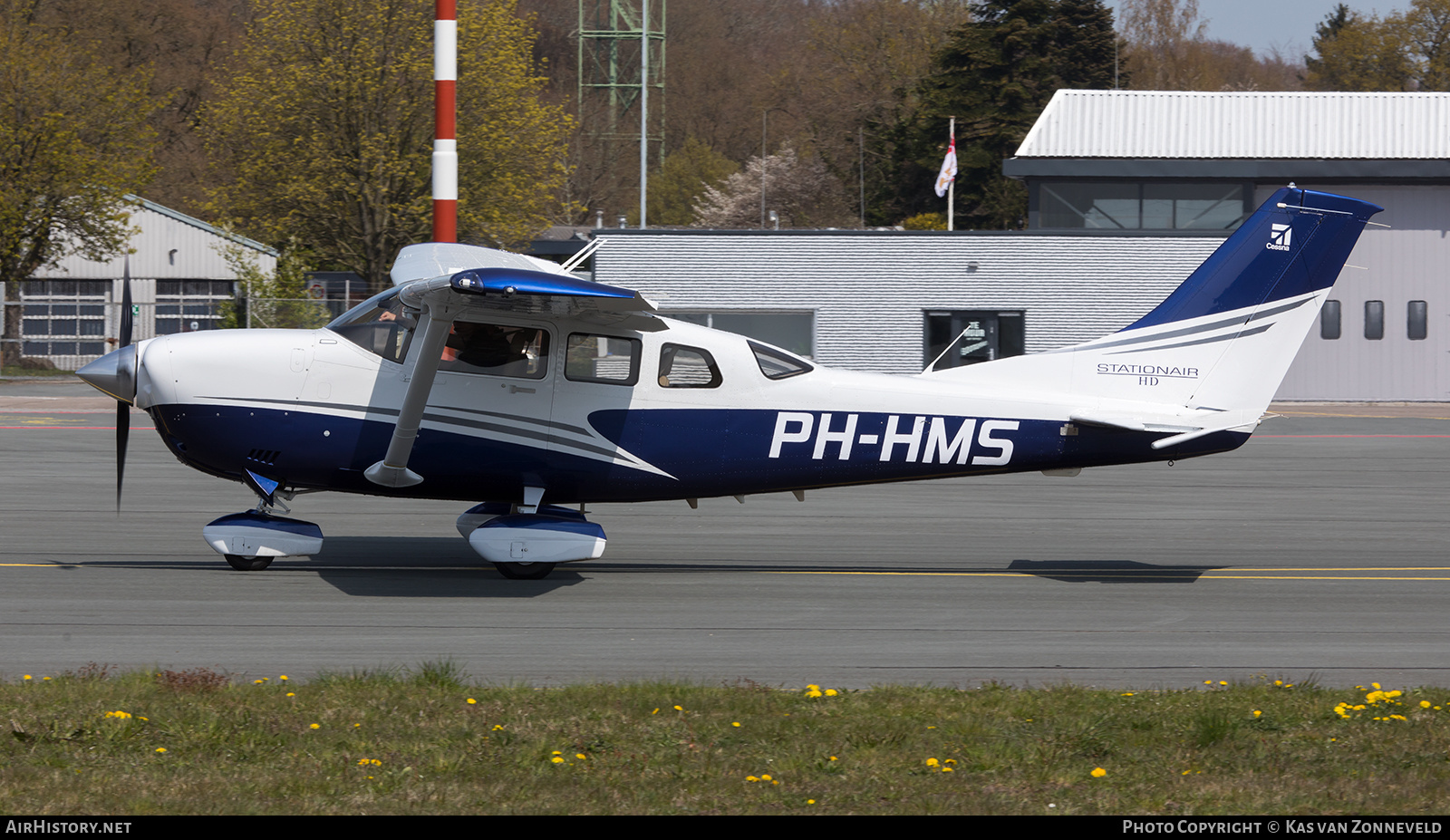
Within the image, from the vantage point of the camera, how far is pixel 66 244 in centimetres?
4225

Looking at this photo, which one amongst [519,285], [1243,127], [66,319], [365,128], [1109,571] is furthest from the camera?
[66,319]

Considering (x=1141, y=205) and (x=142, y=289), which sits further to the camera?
(x=142, y=289)

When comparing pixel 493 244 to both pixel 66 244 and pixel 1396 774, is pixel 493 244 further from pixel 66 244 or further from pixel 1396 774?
pixel 1396 774

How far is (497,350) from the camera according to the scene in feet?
32.8

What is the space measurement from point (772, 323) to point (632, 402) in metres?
24.0

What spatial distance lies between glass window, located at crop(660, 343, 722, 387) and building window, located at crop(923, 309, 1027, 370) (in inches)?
934

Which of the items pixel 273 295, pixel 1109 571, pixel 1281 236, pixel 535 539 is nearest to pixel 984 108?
pixel 273 295

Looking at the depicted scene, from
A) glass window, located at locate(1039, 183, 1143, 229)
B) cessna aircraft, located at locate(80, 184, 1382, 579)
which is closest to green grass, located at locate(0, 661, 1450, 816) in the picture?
cessna aircraft, located at locate(80, 184, 1382, 579)

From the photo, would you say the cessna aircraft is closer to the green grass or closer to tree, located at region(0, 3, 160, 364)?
the green grass

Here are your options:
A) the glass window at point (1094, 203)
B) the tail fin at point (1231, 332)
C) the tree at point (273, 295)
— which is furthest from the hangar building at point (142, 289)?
the tail fin at point (1231, 332)

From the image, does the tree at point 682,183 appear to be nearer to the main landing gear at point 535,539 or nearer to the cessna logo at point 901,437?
the cessna logo at point 901,437

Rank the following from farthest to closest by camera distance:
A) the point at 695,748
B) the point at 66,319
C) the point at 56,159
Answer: the point at 66,319, the point at 56,159, the point at 695,748

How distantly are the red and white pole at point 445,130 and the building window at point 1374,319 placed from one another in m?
24.6

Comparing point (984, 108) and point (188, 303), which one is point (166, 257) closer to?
point (188, 303)
